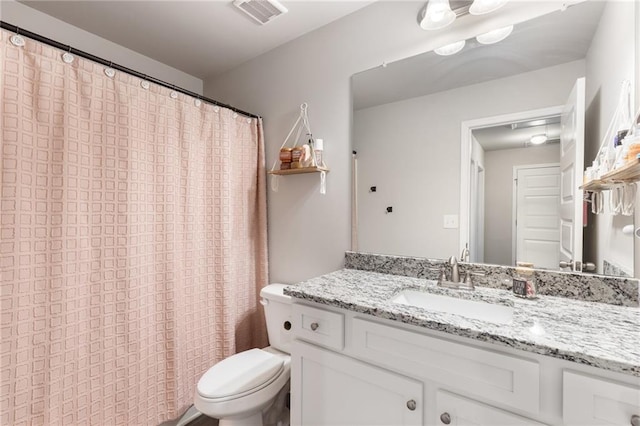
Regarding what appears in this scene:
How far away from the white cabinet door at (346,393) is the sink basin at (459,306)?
280 millimetres

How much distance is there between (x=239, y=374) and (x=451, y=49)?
1.88 meters

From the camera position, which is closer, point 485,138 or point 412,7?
point 485,138

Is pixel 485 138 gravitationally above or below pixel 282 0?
below

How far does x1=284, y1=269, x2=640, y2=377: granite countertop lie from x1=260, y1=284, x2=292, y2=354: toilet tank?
1.46 feet

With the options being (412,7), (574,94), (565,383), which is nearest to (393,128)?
(412,7)

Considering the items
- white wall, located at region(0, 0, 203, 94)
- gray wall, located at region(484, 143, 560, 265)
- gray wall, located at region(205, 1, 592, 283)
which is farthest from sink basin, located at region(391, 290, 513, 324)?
white wall, located at region(0, 0, 203, 94)

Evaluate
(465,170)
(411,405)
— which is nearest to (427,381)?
(411,405)

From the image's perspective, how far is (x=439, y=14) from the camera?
129 centimetres

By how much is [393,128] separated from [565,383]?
1247 mm

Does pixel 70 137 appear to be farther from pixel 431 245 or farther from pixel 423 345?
pixel 431 245

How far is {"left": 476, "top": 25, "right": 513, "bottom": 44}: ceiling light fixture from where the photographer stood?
1248 millimetres

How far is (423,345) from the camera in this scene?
35.4 inches

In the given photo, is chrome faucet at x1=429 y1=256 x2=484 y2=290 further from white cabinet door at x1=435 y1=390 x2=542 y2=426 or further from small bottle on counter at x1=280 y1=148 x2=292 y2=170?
small bottle on counter at x1=280 y1=148 x2=292 y2=170

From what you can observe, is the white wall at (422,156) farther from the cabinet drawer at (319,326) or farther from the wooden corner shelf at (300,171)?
the cabinet drawer at (319,326)
